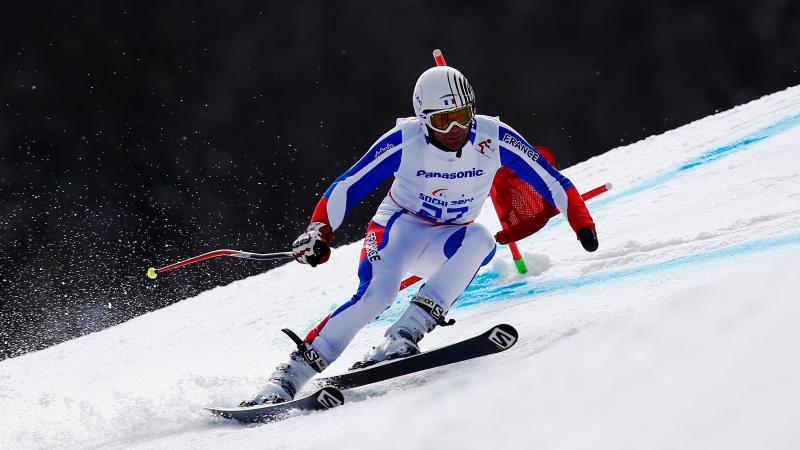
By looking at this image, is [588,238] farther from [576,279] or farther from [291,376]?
[291,376]

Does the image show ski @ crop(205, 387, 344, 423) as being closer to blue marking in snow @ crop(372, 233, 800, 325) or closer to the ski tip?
the ski tip

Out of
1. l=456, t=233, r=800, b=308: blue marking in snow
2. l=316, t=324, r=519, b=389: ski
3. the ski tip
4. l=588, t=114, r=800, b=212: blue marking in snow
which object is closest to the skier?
l=316, t=324, r=519, b=389: ski

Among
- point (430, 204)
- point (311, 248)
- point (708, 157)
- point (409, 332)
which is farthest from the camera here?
point (708, 157)

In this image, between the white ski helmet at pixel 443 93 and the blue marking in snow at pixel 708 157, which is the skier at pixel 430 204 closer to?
the white ski helmet at pixel 443 93

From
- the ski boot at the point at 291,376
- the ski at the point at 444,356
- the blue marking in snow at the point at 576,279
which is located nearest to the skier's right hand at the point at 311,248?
the ski boot at the point at 291,376

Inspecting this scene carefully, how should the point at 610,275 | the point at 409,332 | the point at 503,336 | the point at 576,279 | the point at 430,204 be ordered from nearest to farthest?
the point at 503,336 → the point at 409,332 → the point at 430,204 → the point at 610,275 → the point at 576,279

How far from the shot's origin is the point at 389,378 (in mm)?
3578

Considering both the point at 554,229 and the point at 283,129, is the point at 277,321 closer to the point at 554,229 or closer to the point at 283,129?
the point at 554,229

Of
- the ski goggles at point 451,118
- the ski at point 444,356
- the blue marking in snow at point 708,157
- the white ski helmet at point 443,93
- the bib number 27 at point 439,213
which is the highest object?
the white ski helmet at point 443,93

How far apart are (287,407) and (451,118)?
159 centimetres

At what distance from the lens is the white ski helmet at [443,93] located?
4085 mm

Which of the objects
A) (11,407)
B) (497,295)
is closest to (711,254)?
(497,295)

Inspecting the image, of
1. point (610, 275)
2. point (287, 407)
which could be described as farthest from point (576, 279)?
point (287, 407)

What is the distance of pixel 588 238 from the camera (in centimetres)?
405
